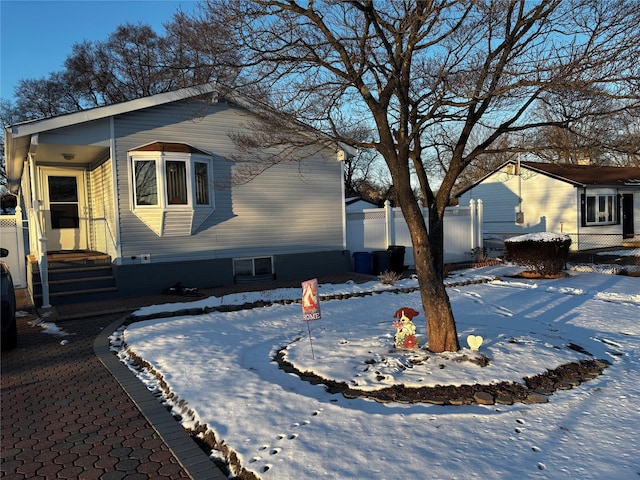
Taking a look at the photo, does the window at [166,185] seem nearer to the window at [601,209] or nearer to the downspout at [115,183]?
the downspout at [115,183]

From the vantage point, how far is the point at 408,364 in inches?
215

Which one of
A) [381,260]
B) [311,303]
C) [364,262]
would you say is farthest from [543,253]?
[311,303]

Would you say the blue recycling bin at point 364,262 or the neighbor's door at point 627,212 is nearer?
the blue recycling bin at point 364,262

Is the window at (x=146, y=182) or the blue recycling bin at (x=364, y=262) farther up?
the window at (x=146, y=182)

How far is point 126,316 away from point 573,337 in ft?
25.4

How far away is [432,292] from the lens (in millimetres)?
5902

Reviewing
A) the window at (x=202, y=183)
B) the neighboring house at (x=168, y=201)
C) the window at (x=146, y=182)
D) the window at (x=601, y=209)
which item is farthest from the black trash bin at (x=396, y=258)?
the window at (x=601, y=209)

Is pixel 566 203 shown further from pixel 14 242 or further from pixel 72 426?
pixel 72 426

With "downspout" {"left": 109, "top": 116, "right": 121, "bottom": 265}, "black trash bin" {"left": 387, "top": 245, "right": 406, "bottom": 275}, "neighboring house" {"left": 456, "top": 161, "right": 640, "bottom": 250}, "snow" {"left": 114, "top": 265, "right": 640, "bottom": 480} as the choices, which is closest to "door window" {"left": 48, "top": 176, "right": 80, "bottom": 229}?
"downspout" {"left": 109, "top": 116, "right": 121, "bottom": 265}

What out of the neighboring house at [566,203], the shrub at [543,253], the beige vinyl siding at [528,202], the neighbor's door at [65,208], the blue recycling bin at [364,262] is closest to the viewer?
the shrub at [543,253]

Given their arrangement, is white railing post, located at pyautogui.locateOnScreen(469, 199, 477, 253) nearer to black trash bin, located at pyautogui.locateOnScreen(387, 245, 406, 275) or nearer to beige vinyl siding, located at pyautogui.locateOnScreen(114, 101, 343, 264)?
black trash bin, located at pyautogui.locateOnScreen(387, 245, 406, 275)

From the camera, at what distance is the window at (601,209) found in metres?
22.2

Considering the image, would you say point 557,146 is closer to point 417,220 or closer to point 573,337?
point 417,220

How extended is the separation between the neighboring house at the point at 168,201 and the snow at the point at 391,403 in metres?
2.99
